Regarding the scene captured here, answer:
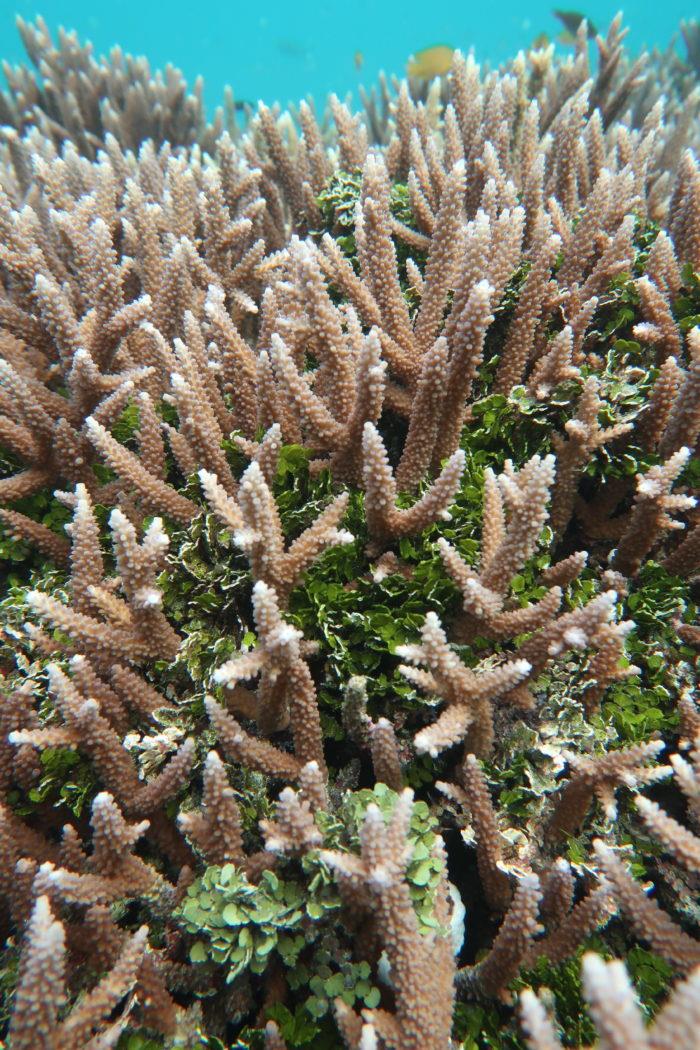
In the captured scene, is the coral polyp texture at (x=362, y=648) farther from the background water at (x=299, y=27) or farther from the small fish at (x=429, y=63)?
the background water at (x=299, y=27)

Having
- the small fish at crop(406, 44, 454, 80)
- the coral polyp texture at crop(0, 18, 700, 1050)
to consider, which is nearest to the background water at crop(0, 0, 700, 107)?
the small fish at crop(406, 44, 454, 80)

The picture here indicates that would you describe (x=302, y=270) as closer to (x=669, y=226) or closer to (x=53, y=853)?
(x=669, y=226)

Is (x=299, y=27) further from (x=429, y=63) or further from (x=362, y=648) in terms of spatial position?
(x=362, y=648)

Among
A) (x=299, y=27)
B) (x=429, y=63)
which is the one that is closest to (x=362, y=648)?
(x=429, y=63)

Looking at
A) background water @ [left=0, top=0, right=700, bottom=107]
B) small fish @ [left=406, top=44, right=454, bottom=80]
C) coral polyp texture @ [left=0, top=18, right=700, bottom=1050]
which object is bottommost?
coral polyp texture @ [left=0, top=18, right=700, bottom=1050]

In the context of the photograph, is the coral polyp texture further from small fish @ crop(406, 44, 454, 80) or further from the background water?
the background water
